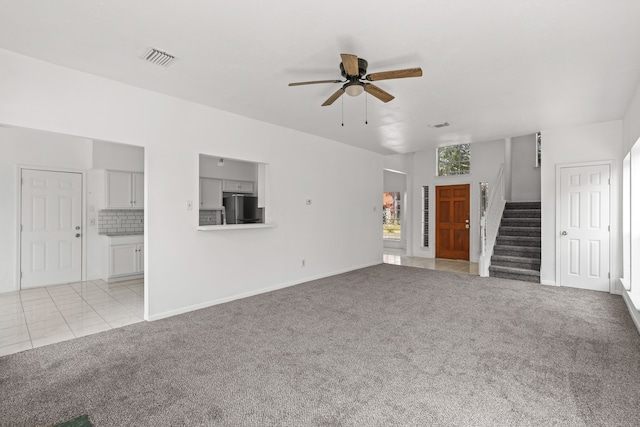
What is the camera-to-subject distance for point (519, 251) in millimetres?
6441

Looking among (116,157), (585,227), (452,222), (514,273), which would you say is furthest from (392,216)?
(116,157)

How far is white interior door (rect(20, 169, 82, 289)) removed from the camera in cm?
540

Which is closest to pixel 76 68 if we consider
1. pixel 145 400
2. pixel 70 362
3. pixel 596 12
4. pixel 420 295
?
pixel 70 362

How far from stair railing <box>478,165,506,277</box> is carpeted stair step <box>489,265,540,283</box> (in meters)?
0.13

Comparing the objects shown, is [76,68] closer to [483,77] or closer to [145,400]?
[145,400]

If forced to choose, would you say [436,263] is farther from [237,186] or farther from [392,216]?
[237,186]

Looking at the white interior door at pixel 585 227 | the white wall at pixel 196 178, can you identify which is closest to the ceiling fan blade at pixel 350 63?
→ the white wall at pixel 196 178

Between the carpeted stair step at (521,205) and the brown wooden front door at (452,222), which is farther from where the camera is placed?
the brown wooden front door at (452,222)

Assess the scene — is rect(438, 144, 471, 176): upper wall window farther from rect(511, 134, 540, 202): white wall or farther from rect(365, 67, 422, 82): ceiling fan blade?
rect(365, 67, 422, 82): ceiling fan blade

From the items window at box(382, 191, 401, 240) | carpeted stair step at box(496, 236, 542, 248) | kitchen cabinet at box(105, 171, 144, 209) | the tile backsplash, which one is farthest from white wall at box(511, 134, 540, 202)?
the tile backsplash

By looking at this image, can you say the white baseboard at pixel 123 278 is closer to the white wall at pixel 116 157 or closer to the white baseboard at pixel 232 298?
the white wall at pixel 116 157

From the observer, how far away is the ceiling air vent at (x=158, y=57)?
2.92 meters

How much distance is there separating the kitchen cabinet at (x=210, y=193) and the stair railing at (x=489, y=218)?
5521mm

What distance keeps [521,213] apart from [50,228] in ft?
31.3
